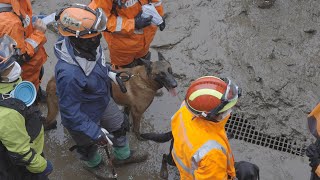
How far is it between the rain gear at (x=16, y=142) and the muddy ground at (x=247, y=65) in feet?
4.57

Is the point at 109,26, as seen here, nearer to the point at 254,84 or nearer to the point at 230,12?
the point at 254,84

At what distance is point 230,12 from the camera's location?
7637 mm

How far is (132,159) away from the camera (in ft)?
19.0

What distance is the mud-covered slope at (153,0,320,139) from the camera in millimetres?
6242

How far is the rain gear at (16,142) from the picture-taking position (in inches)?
152

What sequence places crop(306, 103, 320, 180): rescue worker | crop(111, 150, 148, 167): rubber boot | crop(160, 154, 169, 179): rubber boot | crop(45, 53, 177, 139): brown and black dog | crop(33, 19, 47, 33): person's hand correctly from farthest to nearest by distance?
1. crop(111, 150, 148, 167): rubber boot
2. crop(33, 19, 47, 33): person's hand
3. crop(45, 53, 177, 139): brown and black dog
4. crop(160, 154, 169, 179): rubber boot
5. crop(306, 103, 320, 180): rescue worker

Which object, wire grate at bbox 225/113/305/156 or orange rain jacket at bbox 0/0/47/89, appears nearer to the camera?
orange rain jacket at bbox 0/0/47/89

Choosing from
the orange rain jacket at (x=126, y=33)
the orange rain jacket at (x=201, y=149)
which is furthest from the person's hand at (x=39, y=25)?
the orange rain jacket at (x=201, y=149)

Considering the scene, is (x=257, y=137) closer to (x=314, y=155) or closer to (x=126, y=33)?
(x=314, y=155)

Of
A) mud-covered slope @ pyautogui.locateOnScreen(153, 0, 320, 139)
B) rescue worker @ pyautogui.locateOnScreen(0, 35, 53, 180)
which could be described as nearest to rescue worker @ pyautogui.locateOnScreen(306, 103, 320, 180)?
mud-covered slope @ pyautogui.locateOnScreen(153, 0, 320, 139)

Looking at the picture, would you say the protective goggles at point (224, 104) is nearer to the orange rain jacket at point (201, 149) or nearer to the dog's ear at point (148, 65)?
the orange rain jacket at point (201, 149)

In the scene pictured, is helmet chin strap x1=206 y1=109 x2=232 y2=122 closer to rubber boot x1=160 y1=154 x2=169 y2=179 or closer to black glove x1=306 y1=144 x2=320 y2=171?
black glove x1=306 y1=144 x2=320 y2=171

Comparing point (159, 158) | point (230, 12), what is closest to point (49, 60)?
point (159, 158)

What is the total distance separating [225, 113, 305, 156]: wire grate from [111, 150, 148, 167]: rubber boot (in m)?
1.20
